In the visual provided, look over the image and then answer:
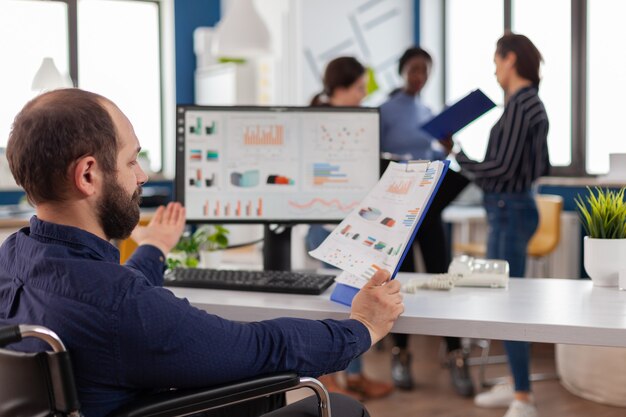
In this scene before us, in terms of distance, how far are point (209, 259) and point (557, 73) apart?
4.02 m

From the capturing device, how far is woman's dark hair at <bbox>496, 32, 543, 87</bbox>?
3.05 metres

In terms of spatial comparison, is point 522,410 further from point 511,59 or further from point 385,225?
point 385,225

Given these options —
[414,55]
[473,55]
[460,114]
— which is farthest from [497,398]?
[473,55]

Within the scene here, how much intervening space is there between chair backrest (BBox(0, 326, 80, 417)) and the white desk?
26.7 inches

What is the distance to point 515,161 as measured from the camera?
118 inches

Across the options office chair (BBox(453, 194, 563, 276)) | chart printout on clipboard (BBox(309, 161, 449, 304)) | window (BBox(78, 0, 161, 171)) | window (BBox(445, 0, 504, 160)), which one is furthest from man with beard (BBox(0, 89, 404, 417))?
window (BBox(78, 0, 161, 171))

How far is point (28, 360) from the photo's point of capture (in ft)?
3.82

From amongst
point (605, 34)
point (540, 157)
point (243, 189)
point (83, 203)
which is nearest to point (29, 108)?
point (83, 203)

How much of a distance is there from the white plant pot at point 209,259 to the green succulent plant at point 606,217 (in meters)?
1.11

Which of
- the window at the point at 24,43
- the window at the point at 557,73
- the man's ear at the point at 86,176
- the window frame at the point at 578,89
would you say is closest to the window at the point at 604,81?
the window frame at the point at 578,89

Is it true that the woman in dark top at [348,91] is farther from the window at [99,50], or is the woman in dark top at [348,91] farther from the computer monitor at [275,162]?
the window at [99,50]

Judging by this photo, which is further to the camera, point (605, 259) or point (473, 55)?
point (473, 55)

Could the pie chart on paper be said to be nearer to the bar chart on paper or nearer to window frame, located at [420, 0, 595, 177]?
the bar chart on paper

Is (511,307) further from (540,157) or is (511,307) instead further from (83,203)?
(540,157)
